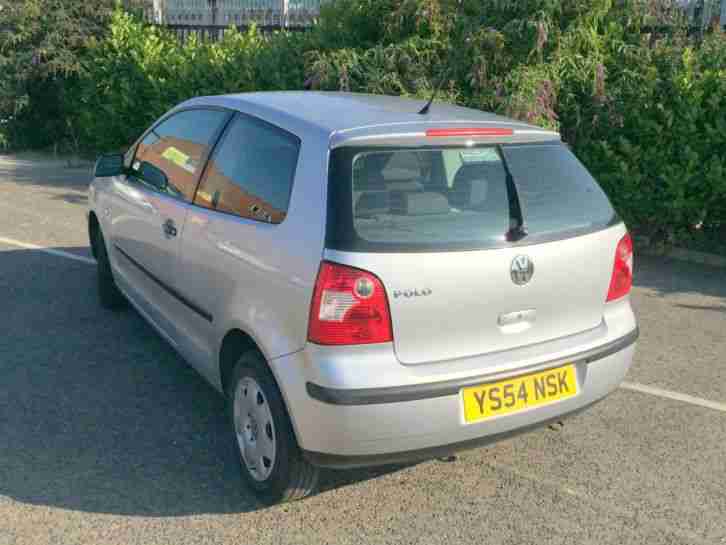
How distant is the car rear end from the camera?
9.51 feet

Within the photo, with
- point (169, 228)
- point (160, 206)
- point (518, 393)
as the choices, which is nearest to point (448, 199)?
point (518, 393)

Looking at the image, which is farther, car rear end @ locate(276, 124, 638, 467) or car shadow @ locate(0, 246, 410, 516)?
car shadow @ locate(0, 246, 410, 516)

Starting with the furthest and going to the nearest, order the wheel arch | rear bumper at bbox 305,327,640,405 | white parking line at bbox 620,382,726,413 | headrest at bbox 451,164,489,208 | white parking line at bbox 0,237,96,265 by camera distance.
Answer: white parking line at bbox 0,237,96,265
white parking line at bbox 620,382,726,413
the wheel arch
headrest at bbox 451,164,489,208
rear bumper at bbox 305,327,640,405

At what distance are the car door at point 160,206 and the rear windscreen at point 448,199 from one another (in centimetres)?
129

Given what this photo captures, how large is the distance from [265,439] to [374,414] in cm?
64

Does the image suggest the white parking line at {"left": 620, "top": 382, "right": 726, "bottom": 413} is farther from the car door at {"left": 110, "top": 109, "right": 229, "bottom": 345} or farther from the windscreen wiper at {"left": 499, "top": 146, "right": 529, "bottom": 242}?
the car door at {"left": 110, "top": 109, "right": 229, "bottom": 345}

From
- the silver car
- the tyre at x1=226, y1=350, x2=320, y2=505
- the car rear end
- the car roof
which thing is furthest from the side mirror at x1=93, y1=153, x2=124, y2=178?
the car rear end

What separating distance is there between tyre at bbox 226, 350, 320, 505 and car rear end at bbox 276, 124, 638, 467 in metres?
0.15

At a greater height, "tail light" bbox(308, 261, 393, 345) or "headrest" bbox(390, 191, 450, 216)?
"headrest" bbox(390, 191, 450, 216)

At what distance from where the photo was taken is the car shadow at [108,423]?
135 inches

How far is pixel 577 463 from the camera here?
12.2ft

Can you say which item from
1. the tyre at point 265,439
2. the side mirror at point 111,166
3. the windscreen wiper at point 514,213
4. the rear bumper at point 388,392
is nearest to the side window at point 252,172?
the tyre at point 265,439

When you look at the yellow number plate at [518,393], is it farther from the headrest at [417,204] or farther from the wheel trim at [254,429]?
the wheel trim at [254,429]

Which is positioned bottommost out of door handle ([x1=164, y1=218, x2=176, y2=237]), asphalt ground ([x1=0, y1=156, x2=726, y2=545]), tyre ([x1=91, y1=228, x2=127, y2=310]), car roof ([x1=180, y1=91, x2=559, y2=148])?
asphalt ground ([x1=0, y1=156, x2=726, y2=545])
